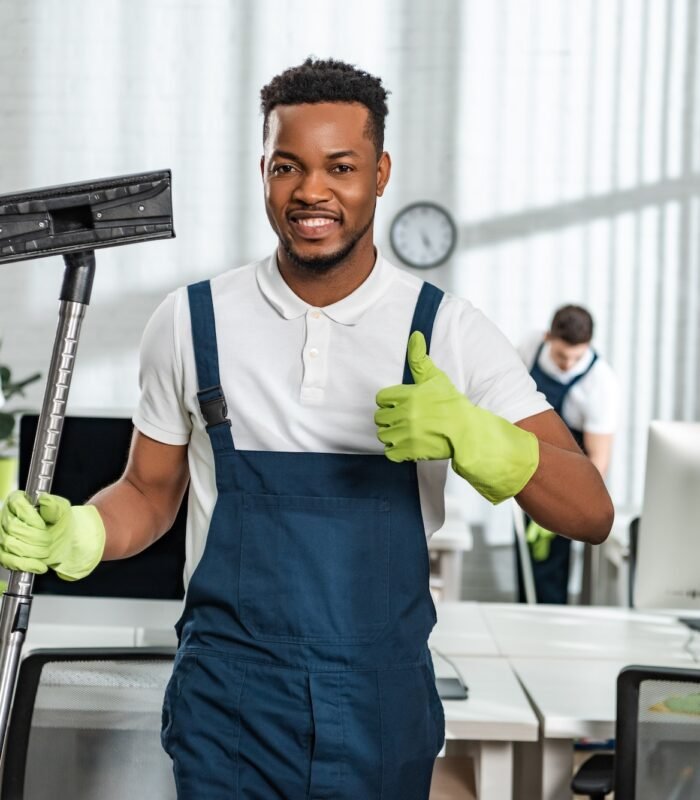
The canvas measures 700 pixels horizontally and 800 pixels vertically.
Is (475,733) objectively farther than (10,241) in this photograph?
Yes

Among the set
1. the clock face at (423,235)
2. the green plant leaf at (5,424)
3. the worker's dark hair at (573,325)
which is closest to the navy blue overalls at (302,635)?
the green plant leaf at (5,424)

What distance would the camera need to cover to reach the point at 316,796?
1.22 metres

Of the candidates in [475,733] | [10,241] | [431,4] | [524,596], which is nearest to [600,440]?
[524,596]

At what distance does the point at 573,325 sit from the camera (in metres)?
4.24

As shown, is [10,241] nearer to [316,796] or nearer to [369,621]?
[369,621]

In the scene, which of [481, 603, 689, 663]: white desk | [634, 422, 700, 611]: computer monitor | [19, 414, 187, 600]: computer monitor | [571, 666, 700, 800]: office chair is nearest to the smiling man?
[571, 666, 700, 800]: office chair

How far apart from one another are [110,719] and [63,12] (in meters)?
4.20

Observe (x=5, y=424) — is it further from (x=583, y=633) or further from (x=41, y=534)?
(x=41, y=534)

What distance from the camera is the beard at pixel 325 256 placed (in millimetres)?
1269

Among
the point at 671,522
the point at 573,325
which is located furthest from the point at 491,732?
the point at 573,325

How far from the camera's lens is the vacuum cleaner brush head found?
1.08m

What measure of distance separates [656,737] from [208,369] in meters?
0.84

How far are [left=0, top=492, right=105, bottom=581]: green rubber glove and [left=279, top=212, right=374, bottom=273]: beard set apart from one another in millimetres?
373

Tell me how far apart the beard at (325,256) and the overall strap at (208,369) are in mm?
119
